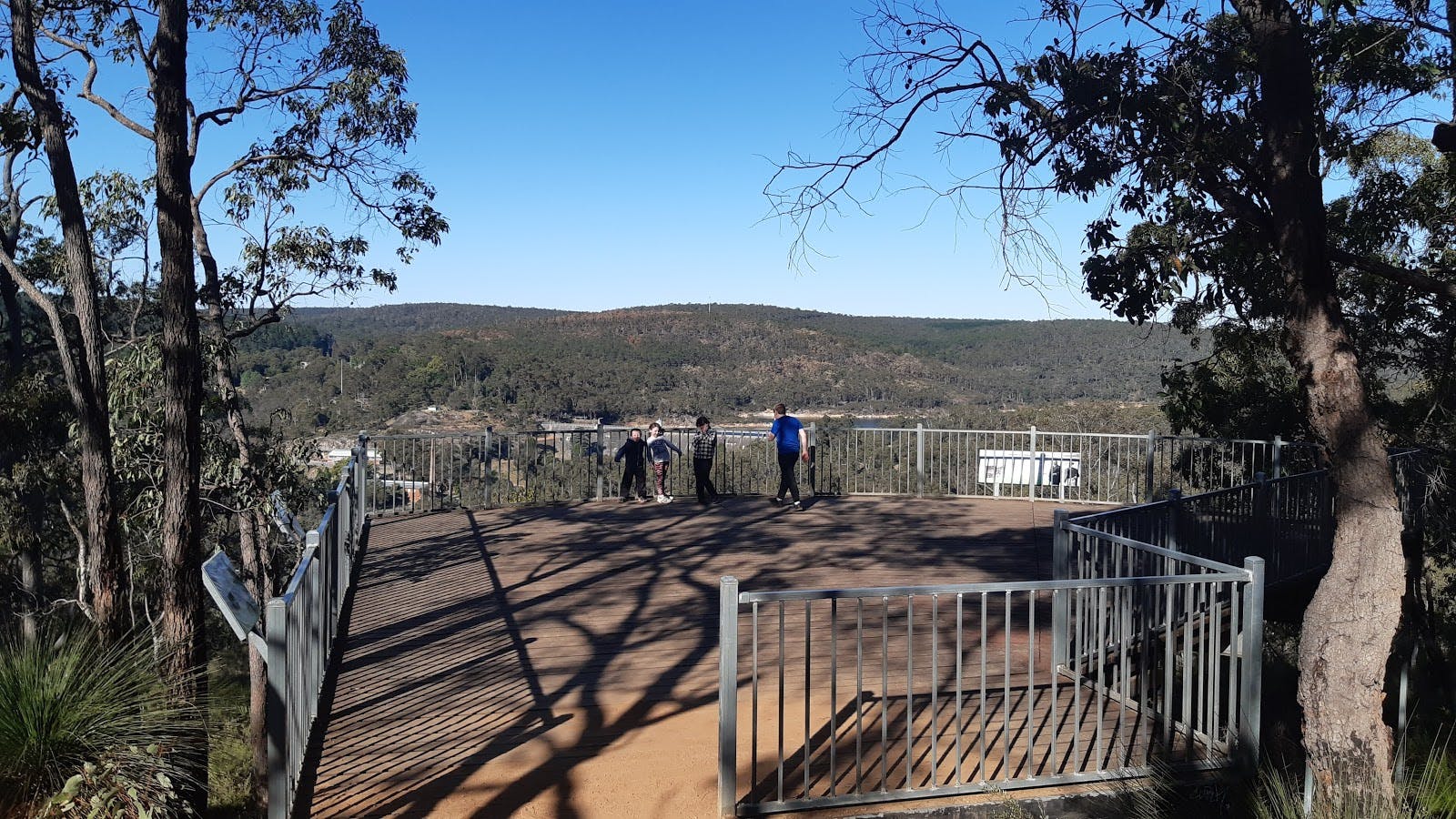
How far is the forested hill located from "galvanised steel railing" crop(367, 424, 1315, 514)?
1461 cm

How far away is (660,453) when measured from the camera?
1627 centimetres

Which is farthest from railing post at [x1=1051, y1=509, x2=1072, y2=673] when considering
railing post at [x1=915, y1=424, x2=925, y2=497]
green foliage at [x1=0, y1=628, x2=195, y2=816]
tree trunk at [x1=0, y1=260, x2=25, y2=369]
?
tree trunk at [x1=0, y1=260, x2=25, y2=369]

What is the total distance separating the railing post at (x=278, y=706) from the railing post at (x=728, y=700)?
1.78m

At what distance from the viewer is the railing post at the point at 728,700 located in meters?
4.54

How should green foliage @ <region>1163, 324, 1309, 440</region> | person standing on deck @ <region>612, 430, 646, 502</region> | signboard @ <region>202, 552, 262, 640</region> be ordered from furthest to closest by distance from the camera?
green foliage @ <region>1163, 324, 1309, 440</region>
person standing on deck @ <region>612, 430, 646, 502</region>
signboard @ <region>202, 552, 262, 640</region>

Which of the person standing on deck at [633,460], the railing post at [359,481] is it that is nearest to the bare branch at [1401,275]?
the railing post at [359,481]

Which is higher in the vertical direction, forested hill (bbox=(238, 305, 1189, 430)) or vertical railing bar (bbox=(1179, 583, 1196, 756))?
forested hill (bbox=(238, 305, 1189, 430))

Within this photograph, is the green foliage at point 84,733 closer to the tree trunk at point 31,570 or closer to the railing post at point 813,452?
the railing post at point 813,452

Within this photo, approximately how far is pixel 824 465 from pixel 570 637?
11.1 m

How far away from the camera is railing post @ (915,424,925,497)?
16.8 metres

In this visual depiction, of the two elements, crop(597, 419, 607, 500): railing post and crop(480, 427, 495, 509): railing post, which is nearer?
crop(480, 427, 495, 509): railing post

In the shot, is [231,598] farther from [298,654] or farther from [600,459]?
[600,459]

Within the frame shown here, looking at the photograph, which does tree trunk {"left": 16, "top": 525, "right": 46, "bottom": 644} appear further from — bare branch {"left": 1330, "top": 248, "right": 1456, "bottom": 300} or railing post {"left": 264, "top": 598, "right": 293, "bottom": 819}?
bare branch {"left": 1330, "top": 248, "right": 1456, "bottom": 300}

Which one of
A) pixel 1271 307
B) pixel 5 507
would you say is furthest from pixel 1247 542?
pixel 5 507
